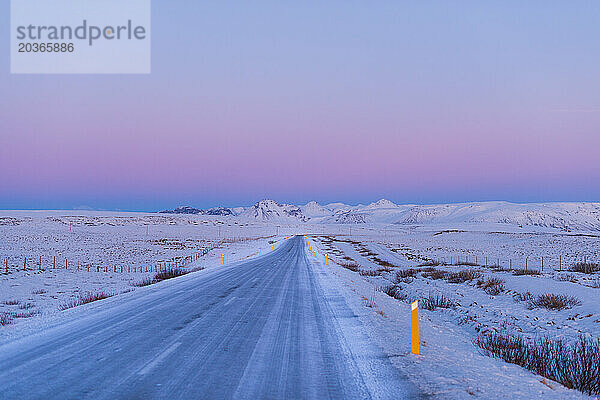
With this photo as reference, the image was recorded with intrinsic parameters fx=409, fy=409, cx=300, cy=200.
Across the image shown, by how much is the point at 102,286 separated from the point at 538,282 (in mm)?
21104

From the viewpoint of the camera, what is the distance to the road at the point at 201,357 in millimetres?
5672

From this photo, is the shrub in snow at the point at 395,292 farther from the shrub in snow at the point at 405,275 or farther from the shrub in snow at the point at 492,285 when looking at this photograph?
the shrub in snow at the point at 492,285

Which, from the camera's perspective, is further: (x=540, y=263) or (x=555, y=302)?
(x=540, y=263)

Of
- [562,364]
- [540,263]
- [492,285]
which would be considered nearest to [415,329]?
[562,364]

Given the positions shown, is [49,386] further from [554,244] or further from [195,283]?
[554,244]

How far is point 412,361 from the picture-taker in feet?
24.0

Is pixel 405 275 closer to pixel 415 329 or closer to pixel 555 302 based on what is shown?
pixel 555 302

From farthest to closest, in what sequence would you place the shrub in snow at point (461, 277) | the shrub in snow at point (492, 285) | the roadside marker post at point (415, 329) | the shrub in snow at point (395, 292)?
the shrub in snow at point (461, 277) → the shrub in snow at point (395, 292) → the shrub in snow at point (492, 285) → the roadside marker post at point (415, 329)

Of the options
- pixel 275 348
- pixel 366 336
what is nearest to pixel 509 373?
pixel 366 336

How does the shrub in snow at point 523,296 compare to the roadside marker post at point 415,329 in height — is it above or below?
below

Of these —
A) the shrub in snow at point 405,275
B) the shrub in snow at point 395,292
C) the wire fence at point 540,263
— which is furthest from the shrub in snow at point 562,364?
the wire fence at point 540,263

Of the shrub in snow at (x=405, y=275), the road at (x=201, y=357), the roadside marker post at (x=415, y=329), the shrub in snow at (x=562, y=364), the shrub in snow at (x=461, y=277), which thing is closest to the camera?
the road at (x=201, y=357)

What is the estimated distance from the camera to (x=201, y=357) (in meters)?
7.18

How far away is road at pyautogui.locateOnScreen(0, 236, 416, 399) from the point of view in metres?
5.67
